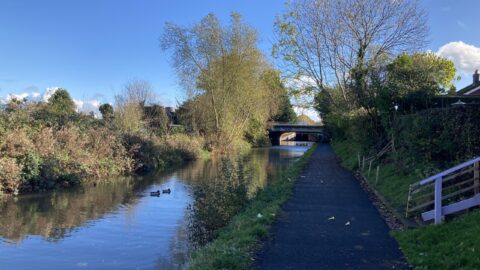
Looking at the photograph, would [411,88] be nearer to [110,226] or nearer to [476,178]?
[476,178]

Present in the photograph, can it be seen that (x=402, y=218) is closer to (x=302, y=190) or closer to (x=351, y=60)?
(x=302, y=190)

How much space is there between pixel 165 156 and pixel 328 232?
75.6 ft

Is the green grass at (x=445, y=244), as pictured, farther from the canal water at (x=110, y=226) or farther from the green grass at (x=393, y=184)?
the canal water at (x=110, y=226)

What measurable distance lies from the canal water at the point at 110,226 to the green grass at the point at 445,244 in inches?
175

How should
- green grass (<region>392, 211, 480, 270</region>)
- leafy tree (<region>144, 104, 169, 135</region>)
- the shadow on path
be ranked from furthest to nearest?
leafy tree (<region>144, 104, 169, 135</region>) → the shadow on path → green grass (<region>392, 211, 480, 270</region>)

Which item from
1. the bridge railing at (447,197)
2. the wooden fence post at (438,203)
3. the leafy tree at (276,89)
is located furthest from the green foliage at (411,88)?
the wooden fence post at (438,203)

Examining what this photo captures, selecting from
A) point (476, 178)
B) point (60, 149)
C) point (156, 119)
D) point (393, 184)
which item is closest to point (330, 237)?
point (476, 178)

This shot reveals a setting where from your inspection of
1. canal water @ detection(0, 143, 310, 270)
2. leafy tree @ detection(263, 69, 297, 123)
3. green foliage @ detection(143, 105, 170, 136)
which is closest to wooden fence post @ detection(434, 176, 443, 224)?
canal water @ detection(0, 143, 310, 270)

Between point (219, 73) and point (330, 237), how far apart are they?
33.9 metres

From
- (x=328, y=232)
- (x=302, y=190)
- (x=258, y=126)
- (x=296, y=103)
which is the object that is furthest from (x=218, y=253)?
(x=258, y=126)

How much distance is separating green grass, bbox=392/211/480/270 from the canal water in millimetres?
4450

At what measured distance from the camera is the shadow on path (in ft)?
22.3

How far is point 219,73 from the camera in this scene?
41125 mm

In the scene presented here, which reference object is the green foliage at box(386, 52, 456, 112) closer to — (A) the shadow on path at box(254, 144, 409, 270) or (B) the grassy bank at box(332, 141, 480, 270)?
(A) the shadow on path at box(254, 144, 409, 270)
